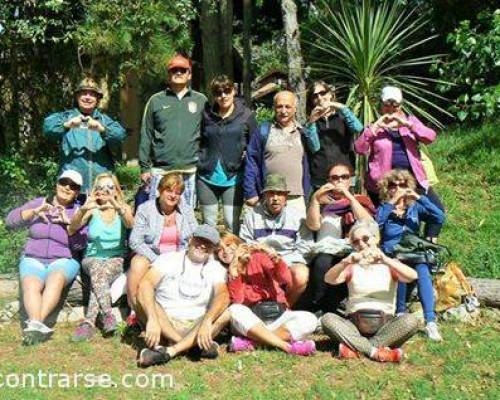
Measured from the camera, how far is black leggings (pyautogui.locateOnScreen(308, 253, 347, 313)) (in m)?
5.27

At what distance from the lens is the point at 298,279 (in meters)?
5.16

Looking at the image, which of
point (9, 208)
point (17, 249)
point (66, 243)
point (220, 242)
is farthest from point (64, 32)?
point (220, 242)

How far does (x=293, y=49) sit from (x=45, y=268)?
153 inches

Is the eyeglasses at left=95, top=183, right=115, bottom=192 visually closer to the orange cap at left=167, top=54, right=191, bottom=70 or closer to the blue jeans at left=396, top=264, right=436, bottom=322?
the orange cap at left=167, top=54, right=191, bottom=70

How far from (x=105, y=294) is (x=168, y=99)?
165 centimetres

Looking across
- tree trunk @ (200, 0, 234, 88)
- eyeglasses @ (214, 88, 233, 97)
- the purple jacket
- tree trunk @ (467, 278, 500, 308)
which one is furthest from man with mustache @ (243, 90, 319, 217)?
tree trunk @ (200, 0, 234, 88)

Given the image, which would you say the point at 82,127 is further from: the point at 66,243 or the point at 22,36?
the point at 22,36

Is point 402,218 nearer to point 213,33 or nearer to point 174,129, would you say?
point 174,129

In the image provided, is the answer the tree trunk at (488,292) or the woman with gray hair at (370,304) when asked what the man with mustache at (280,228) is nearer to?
the woman with gray hair at (370,304)

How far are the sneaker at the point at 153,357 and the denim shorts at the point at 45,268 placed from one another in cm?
118

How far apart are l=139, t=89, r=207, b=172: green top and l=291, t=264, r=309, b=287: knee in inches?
48.4

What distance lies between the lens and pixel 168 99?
220 inches

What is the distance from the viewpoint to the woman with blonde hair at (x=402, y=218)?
16.9 ft

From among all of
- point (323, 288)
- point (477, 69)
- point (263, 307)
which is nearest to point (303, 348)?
point (263, 307)
